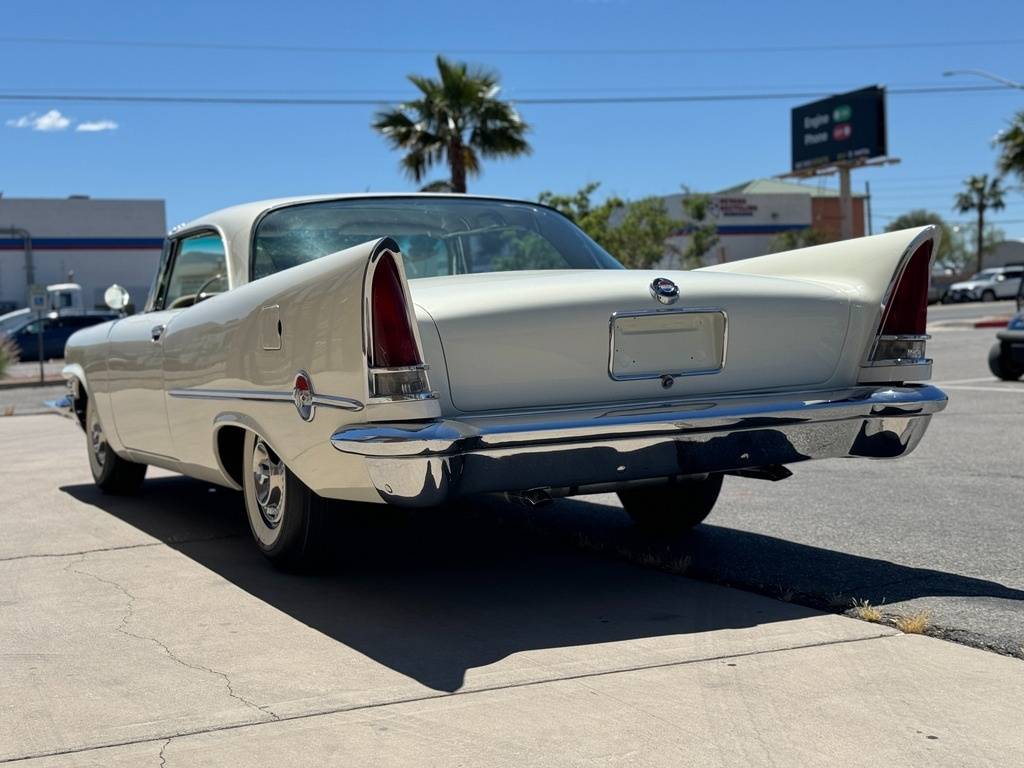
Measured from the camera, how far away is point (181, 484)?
7.90m

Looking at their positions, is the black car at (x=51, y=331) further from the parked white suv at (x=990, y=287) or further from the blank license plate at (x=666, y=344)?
the parked white suv at (x=990, y=287)

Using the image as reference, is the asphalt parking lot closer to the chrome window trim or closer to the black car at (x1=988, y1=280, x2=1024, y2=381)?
the chrome window trim

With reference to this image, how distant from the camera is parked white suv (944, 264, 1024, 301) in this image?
179ft

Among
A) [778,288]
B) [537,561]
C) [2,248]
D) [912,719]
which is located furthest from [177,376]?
[2,248]

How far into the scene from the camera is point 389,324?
3.86m

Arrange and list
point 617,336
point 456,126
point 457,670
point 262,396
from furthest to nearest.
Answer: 1. point 456,126
2. point 262,396
3. point 617,336
4. point 457,670

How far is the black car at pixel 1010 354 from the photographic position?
44.6 feet

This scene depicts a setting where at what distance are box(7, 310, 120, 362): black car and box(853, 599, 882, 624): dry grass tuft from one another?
1235 inches

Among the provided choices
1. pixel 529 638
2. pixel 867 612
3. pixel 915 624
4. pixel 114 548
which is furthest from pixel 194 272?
pixel 915 624

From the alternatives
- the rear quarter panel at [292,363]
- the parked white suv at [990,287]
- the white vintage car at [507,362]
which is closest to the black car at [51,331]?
the rear quarter panel at [292,363]

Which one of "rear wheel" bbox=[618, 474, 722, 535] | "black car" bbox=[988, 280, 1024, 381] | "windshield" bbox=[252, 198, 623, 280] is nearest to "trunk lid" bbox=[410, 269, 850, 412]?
"windshield" bbox=[252, 198, 623, 280]

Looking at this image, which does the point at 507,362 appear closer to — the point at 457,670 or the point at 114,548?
the point at 457,670

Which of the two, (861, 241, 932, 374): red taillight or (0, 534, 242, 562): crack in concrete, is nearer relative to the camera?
(861, 241, 932, 374): red taillight

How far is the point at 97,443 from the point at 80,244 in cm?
4223
